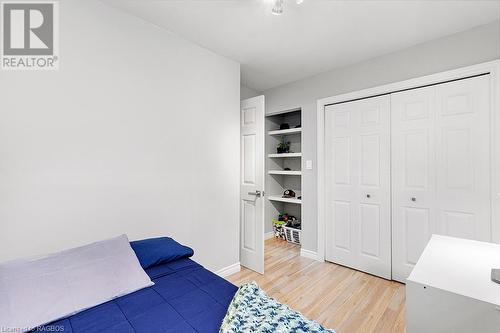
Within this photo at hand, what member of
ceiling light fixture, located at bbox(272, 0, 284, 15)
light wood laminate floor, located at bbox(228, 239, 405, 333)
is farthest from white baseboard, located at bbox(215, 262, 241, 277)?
ceiling light fixture, located at bbox(272, 0, 284, 15)

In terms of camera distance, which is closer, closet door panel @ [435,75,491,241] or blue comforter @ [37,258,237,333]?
blue comforter @ [37,258,237,333]

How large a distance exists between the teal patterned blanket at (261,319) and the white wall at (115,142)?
1342 millimetres

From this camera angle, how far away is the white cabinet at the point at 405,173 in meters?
2.13

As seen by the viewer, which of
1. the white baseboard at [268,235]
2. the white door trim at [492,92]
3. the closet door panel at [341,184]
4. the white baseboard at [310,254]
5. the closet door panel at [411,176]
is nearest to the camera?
the white door trim at [492,92]

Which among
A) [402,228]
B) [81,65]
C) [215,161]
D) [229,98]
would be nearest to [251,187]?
[215,161]

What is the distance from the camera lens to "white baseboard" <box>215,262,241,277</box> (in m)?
2.61

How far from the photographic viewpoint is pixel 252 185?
2840mm

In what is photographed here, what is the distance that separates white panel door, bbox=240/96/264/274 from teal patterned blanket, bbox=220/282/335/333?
5.78ft

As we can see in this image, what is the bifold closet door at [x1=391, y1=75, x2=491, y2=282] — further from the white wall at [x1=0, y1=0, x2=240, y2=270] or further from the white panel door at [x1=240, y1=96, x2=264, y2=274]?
the white wall at [x1=0, y1=0, x2=240, y2=270]

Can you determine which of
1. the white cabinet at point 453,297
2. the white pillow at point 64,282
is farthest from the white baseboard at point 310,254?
the white pillow at point 64,282

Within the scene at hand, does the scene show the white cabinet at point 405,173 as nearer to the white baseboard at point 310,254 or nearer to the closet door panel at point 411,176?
the closet door panel at point 411,176

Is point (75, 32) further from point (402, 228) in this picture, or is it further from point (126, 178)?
point (402, 228)

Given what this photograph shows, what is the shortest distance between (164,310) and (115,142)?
1.36m
